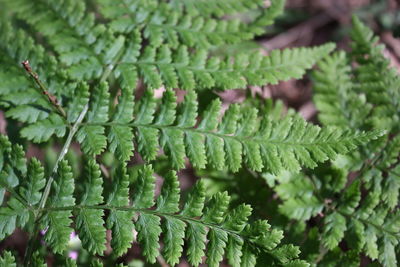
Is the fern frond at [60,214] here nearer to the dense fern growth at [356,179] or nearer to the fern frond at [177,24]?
the fern frond at [177,24]

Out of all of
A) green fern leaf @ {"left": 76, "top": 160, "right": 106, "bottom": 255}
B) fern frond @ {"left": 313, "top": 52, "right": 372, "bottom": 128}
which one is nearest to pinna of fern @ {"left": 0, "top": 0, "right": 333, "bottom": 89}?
fern frond @ {"left": 313, "top": 52, "right": 372, "bottom": 128}

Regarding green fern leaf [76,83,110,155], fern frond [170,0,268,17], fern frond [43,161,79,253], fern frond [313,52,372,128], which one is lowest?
fern frond [43,161,79,253]

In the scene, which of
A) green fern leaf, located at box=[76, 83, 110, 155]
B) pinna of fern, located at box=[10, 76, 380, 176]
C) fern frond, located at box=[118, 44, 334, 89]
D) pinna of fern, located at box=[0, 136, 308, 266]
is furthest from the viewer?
fern frond, located at box=[118, 44, 334, 89]

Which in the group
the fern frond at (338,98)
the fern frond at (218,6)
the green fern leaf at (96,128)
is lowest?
the green fern leaf at (96,128)

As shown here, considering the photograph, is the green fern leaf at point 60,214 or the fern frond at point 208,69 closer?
the green fern leaf at point 60,214

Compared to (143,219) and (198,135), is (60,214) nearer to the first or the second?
(143,219)

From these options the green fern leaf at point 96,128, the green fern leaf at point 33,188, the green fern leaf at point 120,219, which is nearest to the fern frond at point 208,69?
the green fern leaf at point 96,128

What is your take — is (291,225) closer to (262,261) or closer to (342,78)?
(262,261)

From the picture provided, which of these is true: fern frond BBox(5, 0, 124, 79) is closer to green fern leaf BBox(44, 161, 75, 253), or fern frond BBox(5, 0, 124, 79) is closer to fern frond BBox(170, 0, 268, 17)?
fern frond BBox(170, 0, 268, 17)
